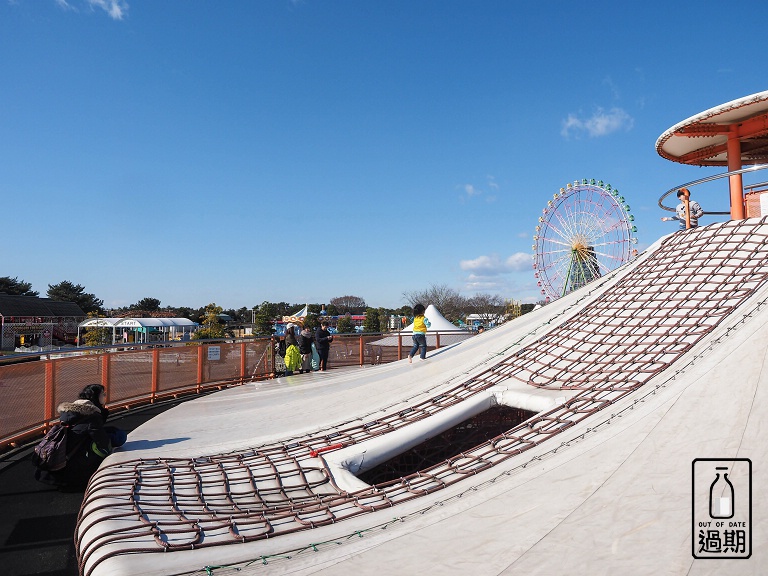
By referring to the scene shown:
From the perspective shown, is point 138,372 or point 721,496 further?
point 138,372

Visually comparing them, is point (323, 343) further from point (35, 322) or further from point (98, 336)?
point (35, 322)

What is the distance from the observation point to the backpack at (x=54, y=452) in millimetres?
4316

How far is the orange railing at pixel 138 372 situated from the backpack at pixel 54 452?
4.48 feet

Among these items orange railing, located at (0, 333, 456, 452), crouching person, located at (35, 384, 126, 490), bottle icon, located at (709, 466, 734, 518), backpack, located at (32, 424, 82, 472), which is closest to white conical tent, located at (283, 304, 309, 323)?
orange railing, located at (0, 333, 456, 452)

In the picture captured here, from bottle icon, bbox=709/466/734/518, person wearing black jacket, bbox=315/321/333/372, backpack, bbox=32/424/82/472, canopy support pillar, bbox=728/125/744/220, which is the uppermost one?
canopy support pillar, bbox=728/125/744/220

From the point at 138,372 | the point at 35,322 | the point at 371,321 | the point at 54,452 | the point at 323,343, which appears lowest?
the point at 54,452

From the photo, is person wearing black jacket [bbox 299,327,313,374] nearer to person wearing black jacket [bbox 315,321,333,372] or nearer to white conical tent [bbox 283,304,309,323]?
person wearing black jacket [bbox 315,321,333,372]

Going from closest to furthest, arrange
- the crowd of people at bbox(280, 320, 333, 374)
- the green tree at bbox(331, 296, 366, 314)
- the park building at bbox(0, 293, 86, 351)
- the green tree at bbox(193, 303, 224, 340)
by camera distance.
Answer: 1. the crowd of people at bbox(280, 320, 333, 374)
2. the park building at bbox(0, 293, 86, 351)
3. the green tree at bbox(193, 303, 224, 340)
4. the green tree at bbox(331, 296, 366, 314)

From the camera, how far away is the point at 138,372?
27.7ft

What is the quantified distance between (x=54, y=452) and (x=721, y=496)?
195 inches

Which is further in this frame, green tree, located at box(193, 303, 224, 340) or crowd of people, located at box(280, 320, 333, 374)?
green tree, located at box(193, 303, 224, 340)

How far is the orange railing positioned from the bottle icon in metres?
6.03

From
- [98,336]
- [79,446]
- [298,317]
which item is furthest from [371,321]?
[79,446]

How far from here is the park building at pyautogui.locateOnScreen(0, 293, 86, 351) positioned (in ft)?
111
